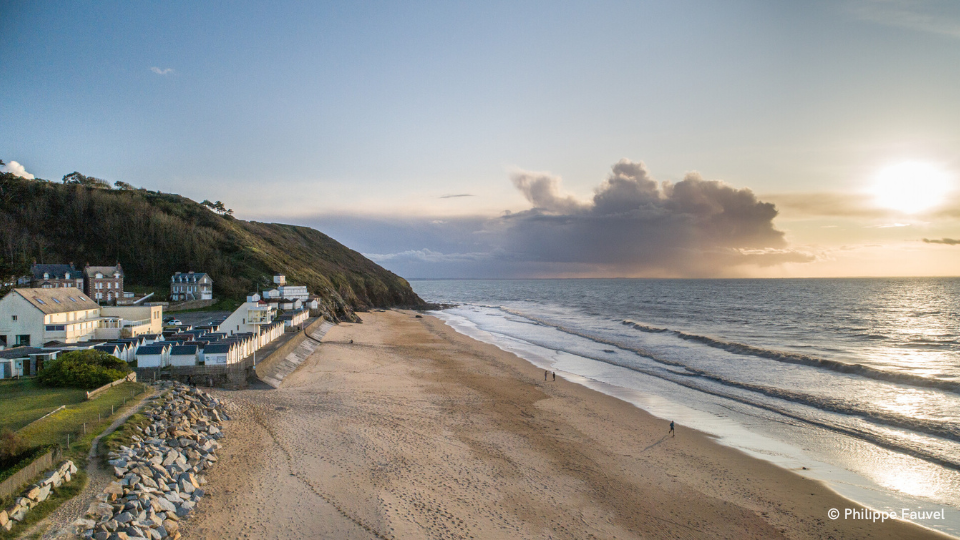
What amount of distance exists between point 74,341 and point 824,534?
45177 millimetres

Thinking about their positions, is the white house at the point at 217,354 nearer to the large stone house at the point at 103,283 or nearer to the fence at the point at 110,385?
the fence at the point at 110,385

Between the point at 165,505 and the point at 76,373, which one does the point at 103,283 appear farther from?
the point at 165,505

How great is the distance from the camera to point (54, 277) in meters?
54.8

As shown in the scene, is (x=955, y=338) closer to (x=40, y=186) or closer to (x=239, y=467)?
(x=239, y=467)

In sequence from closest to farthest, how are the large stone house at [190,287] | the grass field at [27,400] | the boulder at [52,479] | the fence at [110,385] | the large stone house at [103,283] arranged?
the boulder at [52,479] < the grass field at [27,400] < the fence at [110,385] < the large stone house at [103,283] < the large stone house at [190,287]

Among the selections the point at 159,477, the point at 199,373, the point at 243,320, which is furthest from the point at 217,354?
the point at 243,320

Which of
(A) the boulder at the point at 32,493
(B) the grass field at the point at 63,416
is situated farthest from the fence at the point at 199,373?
(A) the boulder at the point at 32,493

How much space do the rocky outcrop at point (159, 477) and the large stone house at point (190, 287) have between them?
→ 4626 cm

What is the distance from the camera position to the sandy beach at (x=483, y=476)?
14.3 metres

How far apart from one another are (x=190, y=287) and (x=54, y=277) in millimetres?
13750

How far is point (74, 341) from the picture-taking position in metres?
34.0

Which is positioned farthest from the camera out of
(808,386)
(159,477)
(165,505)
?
(808,386)

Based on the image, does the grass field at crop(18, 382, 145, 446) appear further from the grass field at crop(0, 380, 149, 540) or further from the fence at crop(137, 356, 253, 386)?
the fence at crop(137, 356, 253, 386)

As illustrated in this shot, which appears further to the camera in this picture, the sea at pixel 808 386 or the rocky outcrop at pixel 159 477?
the sea at pixel 808 386
